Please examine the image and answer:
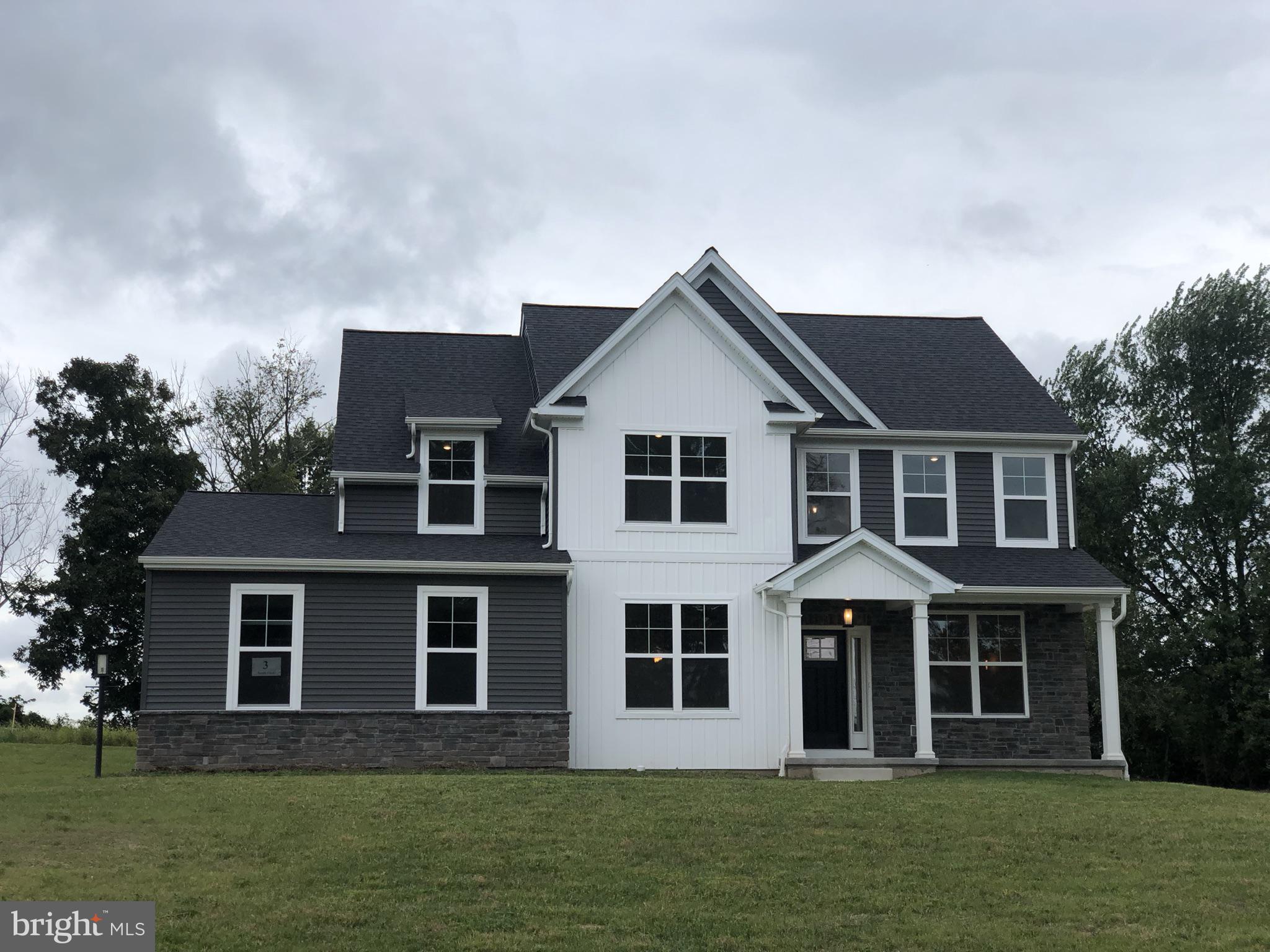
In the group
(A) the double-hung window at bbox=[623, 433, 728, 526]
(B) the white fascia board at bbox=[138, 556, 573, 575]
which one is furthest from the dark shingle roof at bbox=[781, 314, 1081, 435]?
(B) the white fascia board at bbox=[138, 556, 573, 575]

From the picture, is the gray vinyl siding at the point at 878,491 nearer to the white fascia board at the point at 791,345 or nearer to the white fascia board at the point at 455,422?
the white fascia board at the point at 791,345

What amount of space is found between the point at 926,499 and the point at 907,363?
3.38 meters

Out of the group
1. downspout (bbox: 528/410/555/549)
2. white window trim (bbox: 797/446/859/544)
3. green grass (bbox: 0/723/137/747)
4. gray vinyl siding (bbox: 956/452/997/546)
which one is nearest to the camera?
downspout (bbox: 528/410/555/549)

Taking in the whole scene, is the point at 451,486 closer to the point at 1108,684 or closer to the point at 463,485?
the point at 463,485

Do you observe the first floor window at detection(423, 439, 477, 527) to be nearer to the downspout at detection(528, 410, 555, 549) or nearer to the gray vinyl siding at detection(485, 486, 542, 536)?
the gray vinyl siding at detection(485, 486, 542, 536)

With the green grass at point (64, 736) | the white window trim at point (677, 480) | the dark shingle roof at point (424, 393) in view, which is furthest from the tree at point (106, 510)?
the white window trim at point (677, 480)

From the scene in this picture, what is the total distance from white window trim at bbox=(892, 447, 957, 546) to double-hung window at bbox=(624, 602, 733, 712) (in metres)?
3.74

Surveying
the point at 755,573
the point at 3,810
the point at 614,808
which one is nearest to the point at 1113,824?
the point at 614,808

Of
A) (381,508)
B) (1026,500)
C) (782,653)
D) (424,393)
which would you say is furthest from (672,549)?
(1026,500)

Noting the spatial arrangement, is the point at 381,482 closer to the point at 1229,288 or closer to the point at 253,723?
the point at 253,723

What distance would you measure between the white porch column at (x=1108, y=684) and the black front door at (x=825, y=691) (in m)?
4.05

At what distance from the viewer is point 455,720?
19953 millimetres

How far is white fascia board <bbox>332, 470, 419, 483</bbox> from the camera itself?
21.3 m

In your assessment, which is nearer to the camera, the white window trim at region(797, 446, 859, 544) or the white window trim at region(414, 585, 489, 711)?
the white window trim at region(414, 585, 489, 711)
